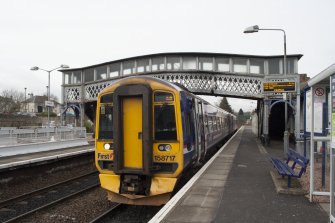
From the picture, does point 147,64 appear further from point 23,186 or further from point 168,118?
point 168,118

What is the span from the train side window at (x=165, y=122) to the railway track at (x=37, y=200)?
3.80 meters

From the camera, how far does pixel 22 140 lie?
1842cm

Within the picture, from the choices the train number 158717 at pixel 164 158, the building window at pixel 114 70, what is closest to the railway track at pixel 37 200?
the train number 158717 at pixel 164 158

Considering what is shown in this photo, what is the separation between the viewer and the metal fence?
1753 cm

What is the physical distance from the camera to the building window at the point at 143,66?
1428 inches

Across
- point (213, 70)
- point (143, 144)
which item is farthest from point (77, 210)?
point (213, 70)

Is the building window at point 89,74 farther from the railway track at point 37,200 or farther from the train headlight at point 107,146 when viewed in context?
the train headlight at point 107,146

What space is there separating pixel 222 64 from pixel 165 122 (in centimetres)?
2670

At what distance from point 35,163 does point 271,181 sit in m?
8.94

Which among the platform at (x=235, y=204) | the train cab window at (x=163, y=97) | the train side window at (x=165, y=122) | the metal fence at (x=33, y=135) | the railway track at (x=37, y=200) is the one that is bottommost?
the railway track at (x=37, y=200)

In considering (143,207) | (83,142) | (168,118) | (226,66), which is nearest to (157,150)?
(168,118)

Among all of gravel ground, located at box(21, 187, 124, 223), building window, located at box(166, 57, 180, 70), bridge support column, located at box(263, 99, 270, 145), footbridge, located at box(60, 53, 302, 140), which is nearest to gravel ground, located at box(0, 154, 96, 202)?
gravel ground, located at box(21, 187, 124, 223)

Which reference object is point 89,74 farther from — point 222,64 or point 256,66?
point 256,66

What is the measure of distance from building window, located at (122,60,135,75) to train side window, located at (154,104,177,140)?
29845mm
